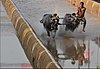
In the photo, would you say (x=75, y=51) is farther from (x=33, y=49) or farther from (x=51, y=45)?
(x=33, y=49)

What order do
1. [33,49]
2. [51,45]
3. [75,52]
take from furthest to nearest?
1. [51,45]
2. [75,52]
3. [33,49]

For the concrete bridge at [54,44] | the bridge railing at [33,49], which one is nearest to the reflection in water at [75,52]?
the concrete bridge at [54,44]

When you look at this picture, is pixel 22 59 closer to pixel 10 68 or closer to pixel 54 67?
pixel 10 68

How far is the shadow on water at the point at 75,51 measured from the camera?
286 cm

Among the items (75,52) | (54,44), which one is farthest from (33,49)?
(54,44)

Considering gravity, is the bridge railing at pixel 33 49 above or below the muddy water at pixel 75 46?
above

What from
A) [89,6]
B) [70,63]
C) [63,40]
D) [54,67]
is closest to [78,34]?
[63,40]

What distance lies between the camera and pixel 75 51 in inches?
128

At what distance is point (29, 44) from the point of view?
9.48 feet

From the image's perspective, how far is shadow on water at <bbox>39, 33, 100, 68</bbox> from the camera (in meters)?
2.86

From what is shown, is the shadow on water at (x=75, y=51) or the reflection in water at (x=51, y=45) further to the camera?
the reflection in water at (x=51, y=45)

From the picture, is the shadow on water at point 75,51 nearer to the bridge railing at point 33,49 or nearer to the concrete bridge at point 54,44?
the concrete bridge at point 54,44

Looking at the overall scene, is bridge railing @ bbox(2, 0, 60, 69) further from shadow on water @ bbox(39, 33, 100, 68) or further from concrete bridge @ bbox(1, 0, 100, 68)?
shadow on water @ bbox(39, 33, 100, 68)

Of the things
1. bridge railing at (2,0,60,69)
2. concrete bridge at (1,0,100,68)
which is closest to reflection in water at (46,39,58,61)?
concrete bridge at (1,0,100,68)
